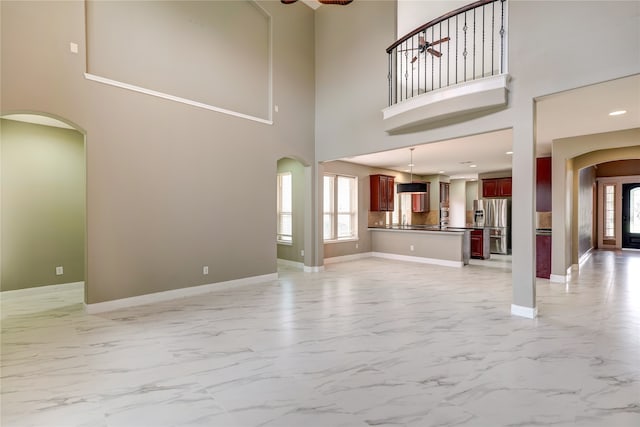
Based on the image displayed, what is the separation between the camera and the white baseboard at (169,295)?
403cm

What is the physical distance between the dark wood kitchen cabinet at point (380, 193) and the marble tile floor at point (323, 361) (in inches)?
174

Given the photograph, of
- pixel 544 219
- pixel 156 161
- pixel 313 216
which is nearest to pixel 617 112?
pixel 544 219

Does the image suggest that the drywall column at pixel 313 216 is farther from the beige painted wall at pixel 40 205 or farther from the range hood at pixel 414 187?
the beige painted wall at pixel 40 205

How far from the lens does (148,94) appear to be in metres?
4.46

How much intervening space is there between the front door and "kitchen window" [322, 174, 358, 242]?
9203 mm

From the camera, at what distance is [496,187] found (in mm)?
9594

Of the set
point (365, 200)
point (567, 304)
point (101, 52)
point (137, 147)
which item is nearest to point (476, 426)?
point (567, 304)

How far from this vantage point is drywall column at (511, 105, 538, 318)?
373cm

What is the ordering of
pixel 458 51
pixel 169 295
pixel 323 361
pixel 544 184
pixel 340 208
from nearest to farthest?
pixel 323 361 → pixel 169 295 → pixel 458 51 → pixel 544 184 → pixel 340 208

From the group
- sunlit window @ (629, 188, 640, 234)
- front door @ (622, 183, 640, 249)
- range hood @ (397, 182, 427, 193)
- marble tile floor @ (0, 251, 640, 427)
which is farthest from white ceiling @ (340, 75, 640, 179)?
sunlit window @ (629, 188, 640, 234)

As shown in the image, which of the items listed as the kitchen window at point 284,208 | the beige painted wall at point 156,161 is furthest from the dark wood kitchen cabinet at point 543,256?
the kitchen window at point 284,208

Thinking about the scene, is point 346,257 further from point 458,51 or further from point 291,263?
point 458,51

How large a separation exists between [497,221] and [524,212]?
596 centimetres

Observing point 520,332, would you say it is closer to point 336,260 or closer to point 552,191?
point 552,191
